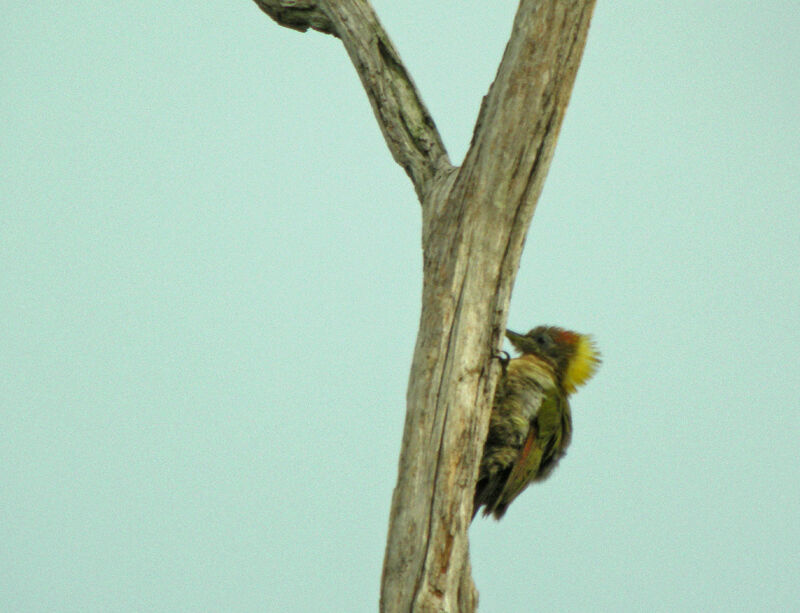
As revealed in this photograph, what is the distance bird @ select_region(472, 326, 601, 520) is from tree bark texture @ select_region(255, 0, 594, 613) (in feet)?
1.69

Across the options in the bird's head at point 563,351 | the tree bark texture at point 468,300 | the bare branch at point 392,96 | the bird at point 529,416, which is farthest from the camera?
the bird's head at point 563,351

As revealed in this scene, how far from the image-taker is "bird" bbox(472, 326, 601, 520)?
3.38m

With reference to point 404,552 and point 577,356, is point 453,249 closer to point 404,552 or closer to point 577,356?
point 404,552

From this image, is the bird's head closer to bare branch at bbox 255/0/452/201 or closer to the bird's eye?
the bird's eye

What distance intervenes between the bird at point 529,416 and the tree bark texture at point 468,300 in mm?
515

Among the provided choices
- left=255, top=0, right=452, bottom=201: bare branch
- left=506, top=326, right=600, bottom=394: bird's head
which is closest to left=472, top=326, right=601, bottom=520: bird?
left=506, top=326, right=600, bottom=394: bird's head

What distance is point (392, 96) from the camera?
3.23 meters

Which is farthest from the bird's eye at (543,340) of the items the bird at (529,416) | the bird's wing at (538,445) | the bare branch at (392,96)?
the bare branch at (392,96)

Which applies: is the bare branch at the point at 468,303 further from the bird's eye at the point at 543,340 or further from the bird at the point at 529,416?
the bird's eye at the point at 543,340

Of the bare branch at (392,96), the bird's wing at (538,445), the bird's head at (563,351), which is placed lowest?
the bird's wing at (538,445)

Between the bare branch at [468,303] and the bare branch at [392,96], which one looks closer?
the bare branch at [468,303]

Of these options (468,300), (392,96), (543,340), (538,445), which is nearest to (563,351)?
(543,340)

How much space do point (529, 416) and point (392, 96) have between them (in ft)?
4.23

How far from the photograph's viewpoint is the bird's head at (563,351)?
155 inches
